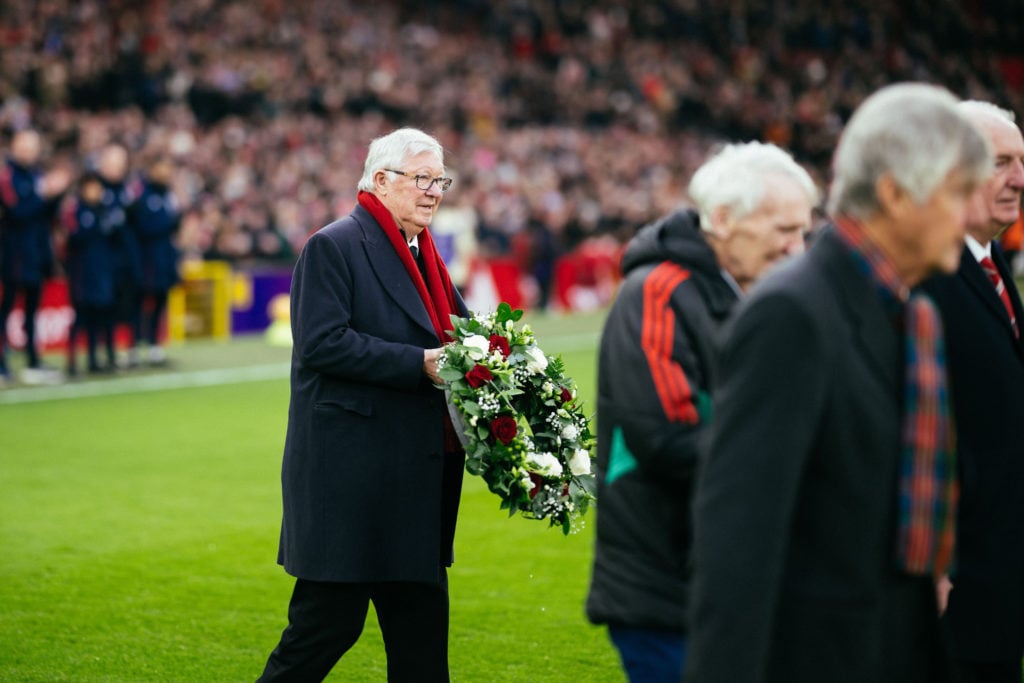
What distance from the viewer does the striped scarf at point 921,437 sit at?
255cm

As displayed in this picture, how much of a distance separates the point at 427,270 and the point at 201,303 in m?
15.2

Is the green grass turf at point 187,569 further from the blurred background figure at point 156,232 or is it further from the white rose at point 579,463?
the blurred background figure at point 156,232

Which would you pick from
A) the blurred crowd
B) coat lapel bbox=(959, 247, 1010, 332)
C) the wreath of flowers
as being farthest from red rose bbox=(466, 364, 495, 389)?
the blurred crowd

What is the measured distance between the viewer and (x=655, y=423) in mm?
3127

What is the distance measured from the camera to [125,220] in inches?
622

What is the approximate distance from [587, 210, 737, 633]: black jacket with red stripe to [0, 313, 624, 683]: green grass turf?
2675mm

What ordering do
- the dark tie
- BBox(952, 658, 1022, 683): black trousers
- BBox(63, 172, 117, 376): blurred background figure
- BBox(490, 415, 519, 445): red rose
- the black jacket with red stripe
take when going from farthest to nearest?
BBox(63, 172, 117, 376): blurred background figure, BBox(490, 415, 519, 445): red rose, the dark tie, BBox(952, 658, 1022, 683): black trousers, the black jacket with red stripe

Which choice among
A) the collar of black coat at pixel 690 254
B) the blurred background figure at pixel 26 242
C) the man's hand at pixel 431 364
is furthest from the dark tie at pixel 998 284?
the blurred background figure at pixel 26 242

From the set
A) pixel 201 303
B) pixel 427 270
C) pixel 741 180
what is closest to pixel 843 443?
pixel 741 180

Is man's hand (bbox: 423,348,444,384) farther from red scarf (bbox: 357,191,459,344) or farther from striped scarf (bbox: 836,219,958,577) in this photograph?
striped scarf (bbox: 836,219,958,577)

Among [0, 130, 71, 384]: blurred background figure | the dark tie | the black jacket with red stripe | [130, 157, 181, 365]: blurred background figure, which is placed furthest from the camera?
[130, 157, 181, 365]: blurred background figure

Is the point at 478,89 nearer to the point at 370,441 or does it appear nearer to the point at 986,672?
the point at 370,441

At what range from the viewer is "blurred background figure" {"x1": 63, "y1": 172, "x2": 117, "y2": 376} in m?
15.3

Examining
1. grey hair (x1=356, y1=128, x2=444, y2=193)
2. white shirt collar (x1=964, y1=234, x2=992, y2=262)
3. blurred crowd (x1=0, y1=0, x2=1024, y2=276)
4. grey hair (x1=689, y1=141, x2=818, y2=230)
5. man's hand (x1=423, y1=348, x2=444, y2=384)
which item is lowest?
man's hand (x1=423, y1=348, x2=444, y2=384)
